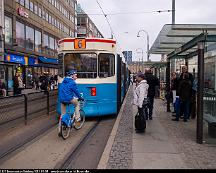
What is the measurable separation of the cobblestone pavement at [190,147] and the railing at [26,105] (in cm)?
433

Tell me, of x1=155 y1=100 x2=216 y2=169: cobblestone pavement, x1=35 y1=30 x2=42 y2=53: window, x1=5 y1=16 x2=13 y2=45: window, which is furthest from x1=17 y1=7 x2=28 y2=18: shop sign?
x1=155 y1=100 x2=216 y2=169: cobblestone pavement

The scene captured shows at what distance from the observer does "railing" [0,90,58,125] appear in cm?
866

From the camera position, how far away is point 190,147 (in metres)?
6.85

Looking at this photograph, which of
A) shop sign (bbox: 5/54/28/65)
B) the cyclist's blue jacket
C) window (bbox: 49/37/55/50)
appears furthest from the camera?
window (bbox: 49/37/55/50)

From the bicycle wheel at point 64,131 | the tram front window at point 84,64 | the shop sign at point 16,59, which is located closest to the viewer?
the bicycle wheel at point 64,131

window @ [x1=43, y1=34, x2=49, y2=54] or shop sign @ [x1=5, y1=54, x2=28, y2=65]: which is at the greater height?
window @ [x1=43, y1=34, x2=49, y2=54]

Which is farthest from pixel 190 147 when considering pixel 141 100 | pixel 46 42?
pixel 46 42

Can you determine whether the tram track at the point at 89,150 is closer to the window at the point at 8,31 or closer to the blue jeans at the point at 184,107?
the blue jeans at the point at 184,107

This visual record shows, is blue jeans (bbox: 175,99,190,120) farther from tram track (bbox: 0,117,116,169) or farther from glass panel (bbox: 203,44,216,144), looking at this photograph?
tram track (bbox: 0,117,116,169)

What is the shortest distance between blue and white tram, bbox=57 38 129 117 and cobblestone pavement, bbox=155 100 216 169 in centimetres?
229

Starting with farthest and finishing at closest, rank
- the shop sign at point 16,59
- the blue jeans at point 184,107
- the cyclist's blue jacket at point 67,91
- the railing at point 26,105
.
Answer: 1. the shop sign at point 16,59
2. the blue jeans at point 184,107
3. the railing at point 26,105
4. the cyclist's blue jacket at point 67,91

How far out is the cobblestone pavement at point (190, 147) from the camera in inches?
221

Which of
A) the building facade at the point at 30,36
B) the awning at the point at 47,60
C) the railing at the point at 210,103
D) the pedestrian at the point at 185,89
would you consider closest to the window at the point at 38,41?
the building facade at the point at 30,36

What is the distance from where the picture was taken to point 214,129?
7.78 meters
